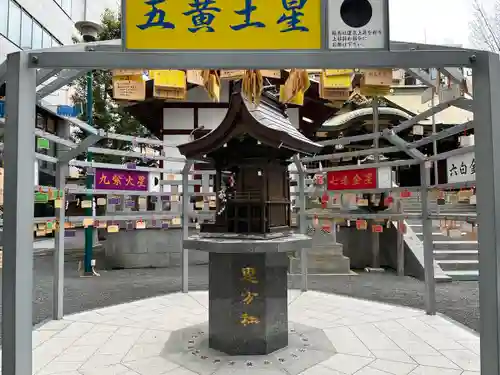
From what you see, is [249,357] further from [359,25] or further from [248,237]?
[359,25]

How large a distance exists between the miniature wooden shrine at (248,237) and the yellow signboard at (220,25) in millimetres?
1941

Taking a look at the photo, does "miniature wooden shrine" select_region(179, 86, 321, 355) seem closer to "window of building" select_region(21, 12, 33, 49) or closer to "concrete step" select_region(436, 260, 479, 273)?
"concrete step" select_region(436, 260, 479, 273)

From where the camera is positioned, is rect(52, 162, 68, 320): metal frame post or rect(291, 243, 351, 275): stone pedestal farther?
rect(291, 243, 351, 275): stone pedestal

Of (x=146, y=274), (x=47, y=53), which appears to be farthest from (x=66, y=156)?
(x=146, y=274)

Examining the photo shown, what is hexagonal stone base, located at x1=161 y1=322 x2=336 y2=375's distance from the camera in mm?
4914

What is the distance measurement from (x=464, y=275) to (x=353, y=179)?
5438mm

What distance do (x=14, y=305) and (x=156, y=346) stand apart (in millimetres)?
3058

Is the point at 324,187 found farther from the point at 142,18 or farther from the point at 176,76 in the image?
the point at 142,18

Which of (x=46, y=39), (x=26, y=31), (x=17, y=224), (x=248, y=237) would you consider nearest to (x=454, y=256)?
(x=248, y=237)

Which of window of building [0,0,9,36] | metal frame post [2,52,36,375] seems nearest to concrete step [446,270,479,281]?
metal frame post [2,52,36,375]

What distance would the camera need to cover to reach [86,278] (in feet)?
38.8

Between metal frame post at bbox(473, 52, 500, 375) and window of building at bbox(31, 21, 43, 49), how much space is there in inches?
787

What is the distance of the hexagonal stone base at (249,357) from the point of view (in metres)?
4.91

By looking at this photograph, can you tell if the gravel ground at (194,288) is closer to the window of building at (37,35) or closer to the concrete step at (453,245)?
the concrete step at (453,245)
